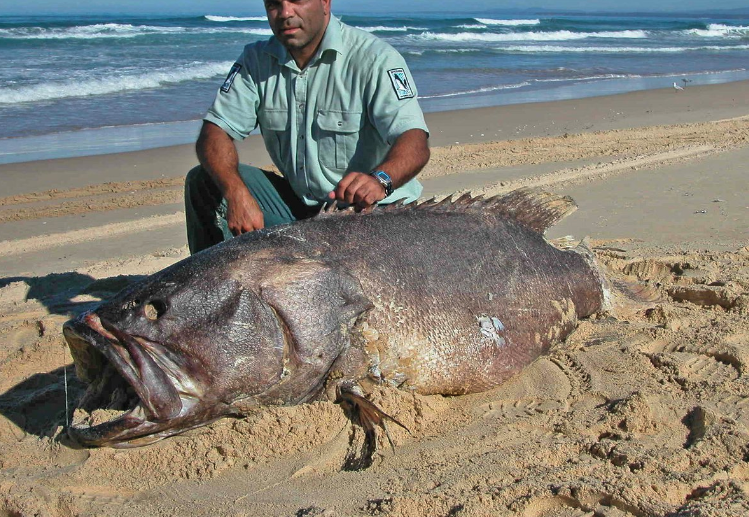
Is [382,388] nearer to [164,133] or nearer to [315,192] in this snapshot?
[315,192]

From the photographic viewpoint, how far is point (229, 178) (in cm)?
420

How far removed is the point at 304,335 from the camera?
3189 millimetres

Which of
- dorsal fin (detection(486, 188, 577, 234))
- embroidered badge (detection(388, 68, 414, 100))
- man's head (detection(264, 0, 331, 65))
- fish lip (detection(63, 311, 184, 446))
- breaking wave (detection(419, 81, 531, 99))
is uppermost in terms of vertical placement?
man's head (detection(264, 0, 331, 65))

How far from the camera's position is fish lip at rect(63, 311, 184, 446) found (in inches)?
115

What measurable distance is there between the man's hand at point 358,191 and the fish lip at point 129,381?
1.13 meters

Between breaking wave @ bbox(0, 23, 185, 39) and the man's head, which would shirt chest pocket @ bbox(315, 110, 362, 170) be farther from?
breaking wave @ bbox(0, 23, 185, 39)

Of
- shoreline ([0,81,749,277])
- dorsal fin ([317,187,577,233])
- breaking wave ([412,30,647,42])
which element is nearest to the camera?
dorsal fin ([317,187,577,233])

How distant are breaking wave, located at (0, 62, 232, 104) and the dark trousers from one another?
39.1 feet

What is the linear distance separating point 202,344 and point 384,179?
1257 millimetres

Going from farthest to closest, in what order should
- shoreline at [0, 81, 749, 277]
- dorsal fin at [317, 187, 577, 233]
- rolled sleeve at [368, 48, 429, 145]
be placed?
1. shoreline at [0, 81, 749, 277]
2. rolled sleeve at [368, 48, 429, 145]
3. dorsal fin at [317, 187, 577, 233]

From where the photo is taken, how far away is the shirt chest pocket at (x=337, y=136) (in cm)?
450

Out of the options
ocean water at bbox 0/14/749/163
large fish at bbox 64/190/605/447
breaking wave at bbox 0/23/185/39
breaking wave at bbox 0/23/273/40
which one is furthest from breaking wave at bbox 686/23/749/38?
large fish at bbox 64/190/605/447

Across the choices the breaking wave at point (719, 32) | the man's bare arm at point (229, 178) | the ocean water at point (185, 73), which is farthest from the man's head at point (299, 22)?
the breaking wave at point (719, 32)

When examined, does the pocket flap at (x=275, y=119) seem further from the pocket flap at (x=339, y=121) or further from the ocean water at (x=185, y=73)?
the ocean water at (x=185, y=73)
